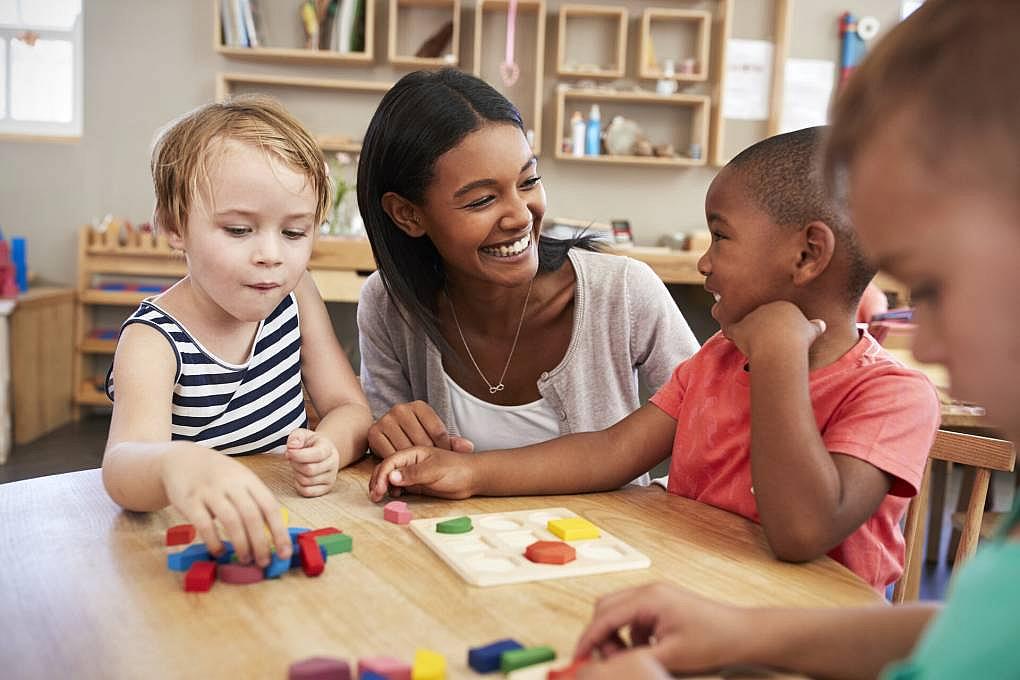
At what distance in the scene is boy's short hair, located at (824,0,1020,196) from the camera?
509 mm

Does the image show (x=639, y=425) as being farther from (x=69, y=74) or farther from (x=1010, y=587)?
(x=69, y=74)

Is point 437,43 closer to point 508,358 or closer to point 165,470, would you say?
point 508,358

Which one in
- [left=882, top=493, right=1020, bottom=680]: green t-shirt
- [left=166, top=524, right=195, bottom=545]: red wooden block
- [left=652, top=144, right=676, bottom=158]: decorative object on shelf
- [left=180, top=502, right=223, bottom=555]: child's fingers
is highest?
[left=652, top=144, right=676, bottom=158]: decorative object on shelf

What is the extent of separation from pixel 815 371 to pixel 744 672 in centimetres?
53

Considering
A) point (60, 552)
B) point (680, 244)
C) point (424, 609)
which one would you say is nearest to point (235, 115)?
point (60, 552)

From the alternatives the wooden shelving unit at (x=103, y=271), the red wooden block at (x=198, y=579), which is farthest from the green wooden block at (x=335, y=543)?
the wooden shelving unit at (x=103, y=271)

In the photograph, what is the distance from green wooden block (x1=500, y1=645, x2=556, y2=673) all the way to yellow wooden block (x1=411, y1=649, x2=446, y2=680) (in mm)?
43

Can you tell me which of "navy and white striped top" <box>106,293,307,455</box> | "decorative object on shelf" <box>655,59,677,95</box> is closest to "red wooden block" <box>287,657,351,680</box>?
"navy and white striped top" <box>106,293,307,455</box>

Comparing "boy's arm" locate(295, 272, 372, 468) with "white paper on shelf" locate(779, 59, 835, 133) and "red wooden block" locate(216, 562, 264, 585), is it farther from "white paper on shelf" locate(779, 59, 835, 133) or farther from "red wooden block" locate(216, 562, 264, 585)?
"white paper on shelf" locate(779, 59, 835, 133)

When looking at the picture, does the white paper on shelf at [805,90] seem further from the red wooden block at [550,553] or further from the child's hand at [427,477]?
the red wooden block at [550,553]

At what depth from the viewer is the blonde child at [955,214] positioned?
0.48 m

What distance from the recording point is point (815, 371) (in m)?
1.12

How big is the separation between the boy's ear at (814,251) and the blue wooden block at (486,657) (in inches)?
25.7

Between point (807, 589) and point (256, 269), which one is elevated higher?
point (256, 269)
